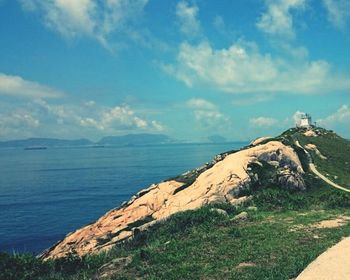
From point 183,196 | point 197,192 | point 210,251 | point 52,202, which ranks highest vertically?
point 197,192

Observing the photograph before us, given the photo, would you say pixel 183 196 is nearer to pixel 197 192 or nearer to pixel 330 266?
pixel 197 192

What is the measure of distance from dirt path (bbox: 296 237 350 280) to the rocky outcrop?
22420 mm

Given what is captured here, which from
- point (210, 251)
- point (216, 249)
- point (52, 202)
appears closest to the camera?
point (210, 251)

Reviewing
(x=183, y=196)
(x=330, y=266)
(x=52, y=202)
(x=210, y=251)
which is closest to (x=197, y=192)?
(x=183, y=196)

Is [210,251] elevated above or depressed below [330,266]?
below

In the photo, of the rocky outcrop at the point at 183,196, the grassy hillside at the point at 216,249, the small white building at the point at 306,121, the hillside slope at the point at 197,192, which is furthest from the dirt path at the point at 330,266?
the small white building at the point at 306,121

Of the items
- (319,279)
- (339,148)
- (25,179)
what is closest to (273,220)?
(319,279)

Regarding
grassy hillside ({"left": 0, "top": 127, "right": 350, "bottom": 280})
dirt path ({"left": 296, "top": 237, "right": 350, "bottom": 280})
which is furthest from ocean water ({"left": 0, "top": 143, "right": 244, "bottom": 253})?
dirt path ({"left": 296, "top": 237, "right": 350, "bottom": 280})

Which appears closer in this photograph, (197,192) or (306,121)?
(197,192)

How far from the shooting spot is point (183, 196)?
165 ft

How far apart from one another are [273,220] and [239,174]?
18831 mm

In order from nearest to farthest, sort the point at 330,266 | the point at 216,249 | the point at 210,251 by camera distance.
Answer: the point at 330,266 < the point at 210,251 < the point at 216,249

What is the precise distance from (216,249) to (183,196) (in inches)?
1072

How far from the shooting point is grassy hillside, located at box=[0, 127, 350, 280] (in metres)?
19.5
